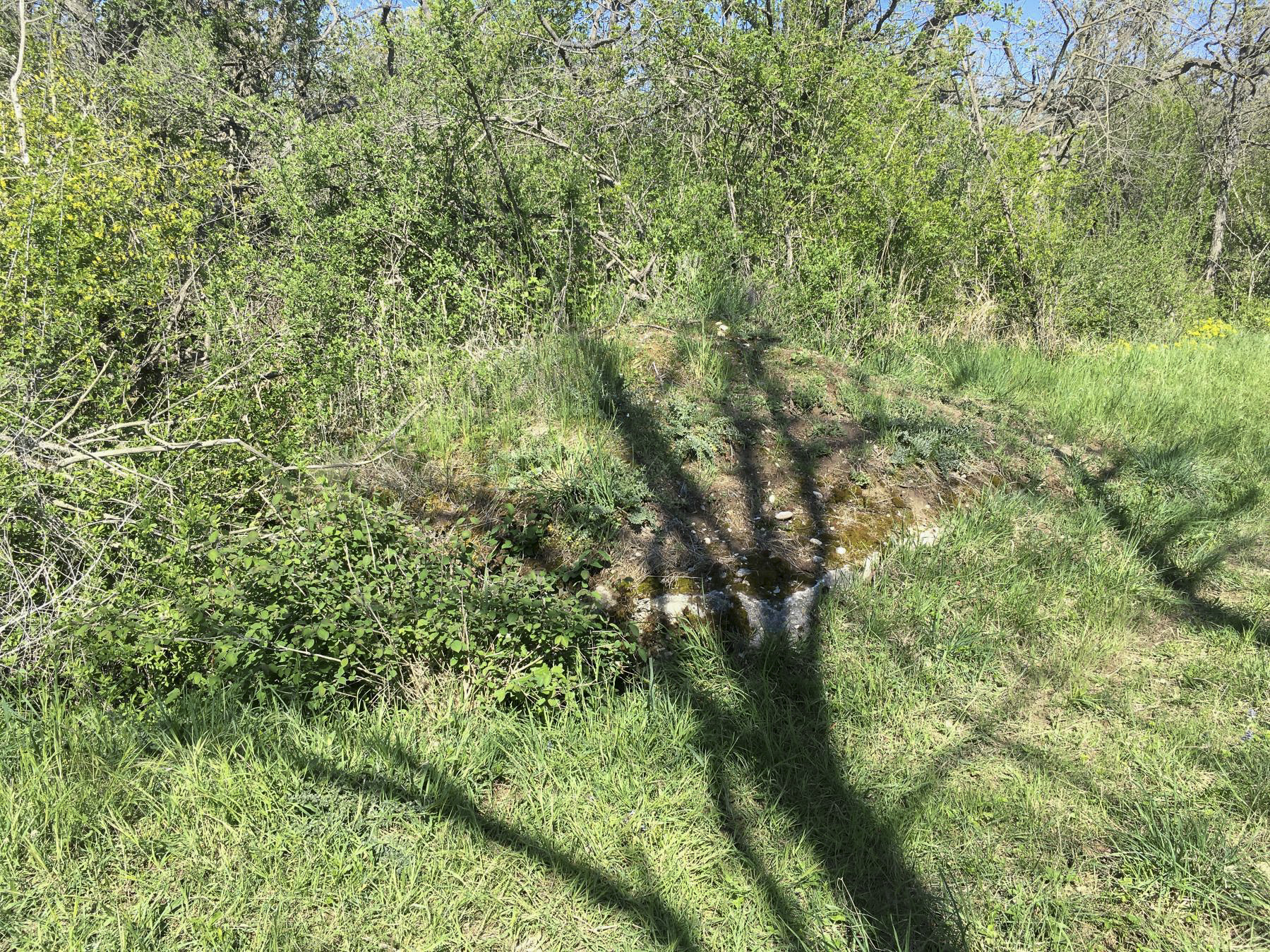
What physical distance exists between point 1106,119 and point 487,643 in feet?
38.5

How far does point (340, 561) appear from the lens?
10.3 feet

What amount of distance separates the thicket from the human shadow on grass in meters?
0.47

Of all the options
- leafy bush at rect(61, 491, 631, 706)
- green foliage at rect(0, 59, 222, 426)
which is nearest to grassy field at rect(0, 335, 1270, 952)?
leafy bush at rect(61, 491, 631, 706)

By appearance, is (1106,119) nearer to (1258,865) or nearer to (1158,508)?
(1158,508)

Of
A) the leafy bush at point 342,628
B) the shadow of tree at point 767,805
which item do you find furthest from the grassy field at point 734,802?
the leafy bush at point 342,628

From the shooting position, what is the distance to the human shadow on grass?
2.20 metres

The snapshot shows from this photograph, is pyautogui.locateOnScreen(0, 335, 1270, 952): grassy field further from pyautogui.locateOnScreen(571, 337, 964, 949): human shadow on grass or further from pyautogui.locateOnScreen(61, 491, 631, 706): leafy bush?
pyautogui.locateOnScreen(61, 491, 631, 706): leafy bush

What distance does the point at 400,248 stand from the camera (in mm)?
6469

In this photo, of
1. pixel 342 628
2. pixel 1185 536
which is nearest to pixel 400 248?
pixel 342 628

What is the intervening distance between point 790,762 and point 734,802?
291 millimetres

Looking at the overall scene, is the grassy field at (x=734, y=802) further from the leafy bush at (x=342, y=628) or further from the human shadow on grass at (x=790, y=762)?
the leafy bush at (x=342, y=628)

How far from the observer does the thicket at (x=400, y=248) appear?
9.71 ft

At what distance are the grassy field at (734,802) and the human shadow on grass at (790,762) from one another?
11 mm

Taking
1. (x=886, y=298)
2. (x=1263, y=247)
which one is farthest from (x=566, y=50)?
(x=1263, y=247)
